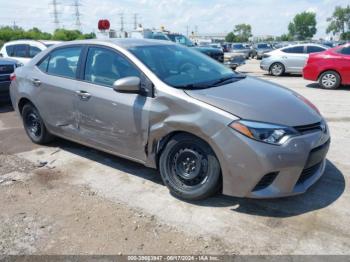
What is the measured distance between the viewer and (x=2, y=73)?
28.2 ft

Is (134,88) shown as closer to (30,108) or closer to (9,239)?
(9,239)

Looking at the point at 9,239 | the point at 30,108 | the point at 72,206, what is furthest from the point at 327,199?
the point at 30,108

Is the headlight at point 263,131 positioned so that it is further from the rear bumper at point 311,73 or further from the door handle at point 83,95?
the rear bumper at point 311,73

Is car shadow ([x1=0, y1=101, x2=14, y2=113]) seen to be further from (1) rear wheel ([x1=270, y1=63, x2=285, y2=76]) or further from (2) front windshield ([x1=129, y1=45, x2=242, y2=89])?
(1) rear wheel ([x1=270, y1=63, x2=285, y2=76])

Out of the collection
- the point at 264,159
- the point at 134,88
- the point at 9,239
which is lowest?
the point at 9,239

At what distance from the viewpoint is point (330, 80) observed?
11.1 meters

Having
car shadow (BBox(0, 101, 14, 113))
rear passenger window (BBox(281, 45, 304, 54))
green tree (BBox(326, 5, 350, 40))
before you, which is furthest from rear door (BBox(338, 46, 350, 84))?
green tree (BBox(326, 5, 350, 40))

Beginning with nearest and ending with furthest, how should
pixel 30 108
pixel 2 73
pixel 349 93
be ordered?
1. pixel 30 108
2. pixel 2 73
3. pixel 349 93

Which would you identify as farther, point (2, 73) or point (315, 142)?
point (2, 73)

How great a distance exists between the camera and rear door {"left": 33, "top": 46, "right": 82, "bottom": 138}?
457 cm

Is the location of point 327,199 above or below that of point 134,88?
below

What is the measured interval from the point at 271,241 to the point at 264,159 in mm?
706

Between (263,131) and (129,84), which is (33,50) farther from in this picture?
(263,131)

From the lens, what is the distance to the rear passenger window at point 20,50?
11.2m
